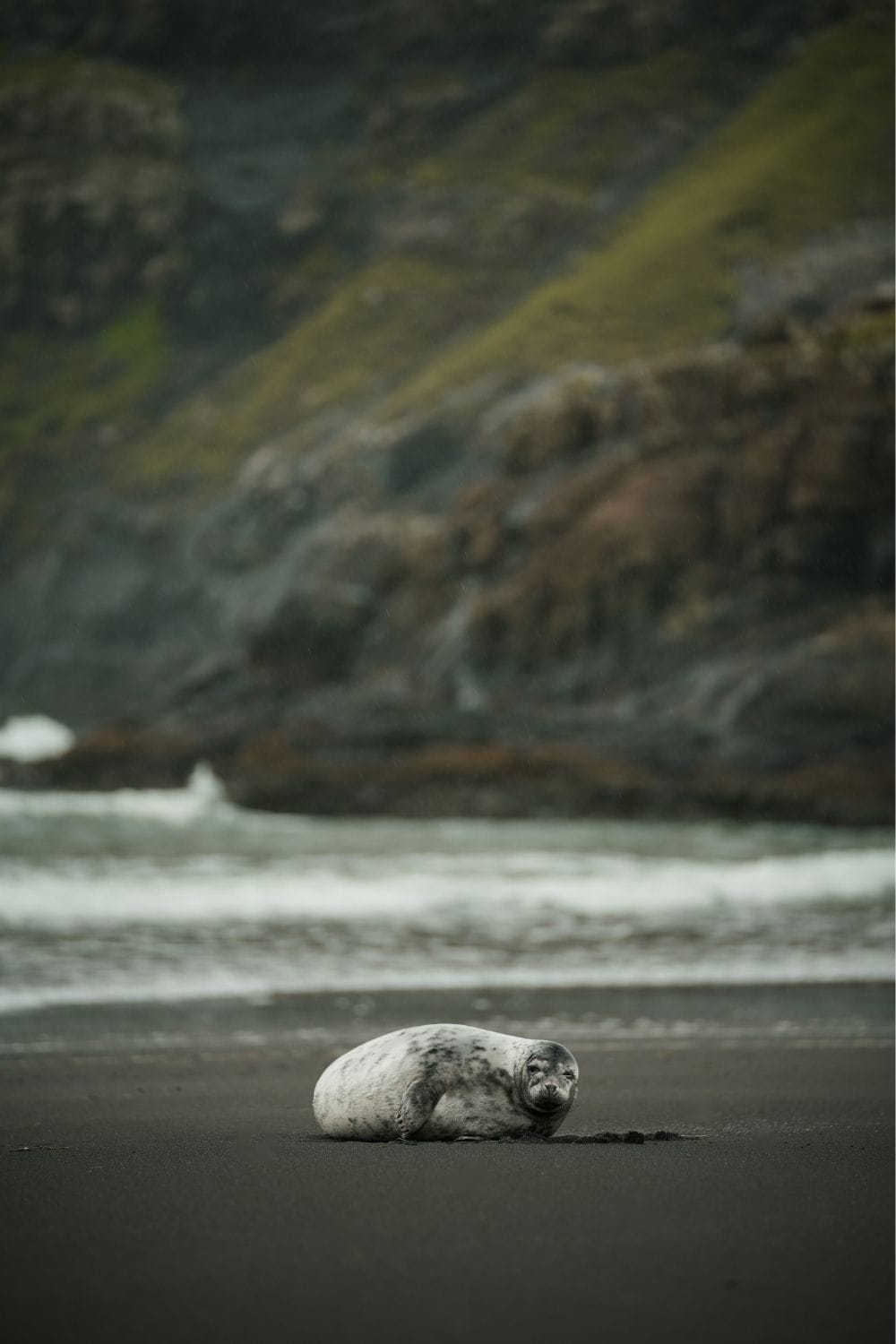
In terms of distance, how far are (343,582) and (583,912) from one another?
50482 millimetres


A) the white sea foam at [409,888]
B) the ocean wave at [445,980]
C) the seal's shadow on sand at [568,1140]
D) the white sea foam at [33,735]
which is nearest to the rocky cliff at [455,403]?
the white sea foam at [33,735]

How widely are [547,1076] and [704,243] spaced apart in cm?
10142

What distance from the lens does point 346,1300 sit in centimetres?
436

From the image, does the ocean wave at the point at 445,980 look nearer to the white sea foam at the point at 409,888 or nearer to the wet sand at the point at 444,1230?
the white sea foam at the point at 409,888

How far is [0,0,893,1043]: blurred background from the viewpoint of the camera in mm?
16891

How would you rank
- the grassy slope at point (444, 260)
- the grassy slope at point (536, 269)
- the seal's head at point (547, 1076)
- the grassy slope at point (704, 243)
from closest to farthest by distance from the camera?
the seal's head at point (547, 1076) → the grassy slope at point (704, 243) → the grassy slope at point (536, 269) → the grassy slope at point (444, 260)

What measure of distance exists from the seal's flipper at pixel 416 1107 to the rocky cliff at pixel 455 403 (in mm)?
31890

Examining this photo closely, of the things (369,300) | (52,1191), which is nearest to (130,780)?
(52,1191)

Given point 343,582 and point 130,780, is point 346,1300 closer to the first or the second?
point 130,780

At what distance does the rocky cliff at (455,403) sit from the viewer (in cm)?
4719

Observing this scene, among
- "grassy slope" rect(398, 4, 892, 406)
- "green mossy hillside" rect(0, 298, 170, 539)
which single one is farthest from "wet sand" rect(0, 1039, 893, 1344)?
"green mossy hillside" rect(0, 298, 170, 539)

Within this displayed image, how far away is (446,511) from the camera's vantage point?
78.6 metres

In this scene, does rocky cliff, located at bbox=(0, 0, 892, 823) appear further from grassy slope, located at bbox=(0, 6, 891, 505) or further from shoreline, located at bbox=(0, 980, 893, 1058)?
shoreline, located at bbox=(0, 980, 893, 1058)

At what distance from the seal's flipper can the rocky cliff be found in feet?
105
